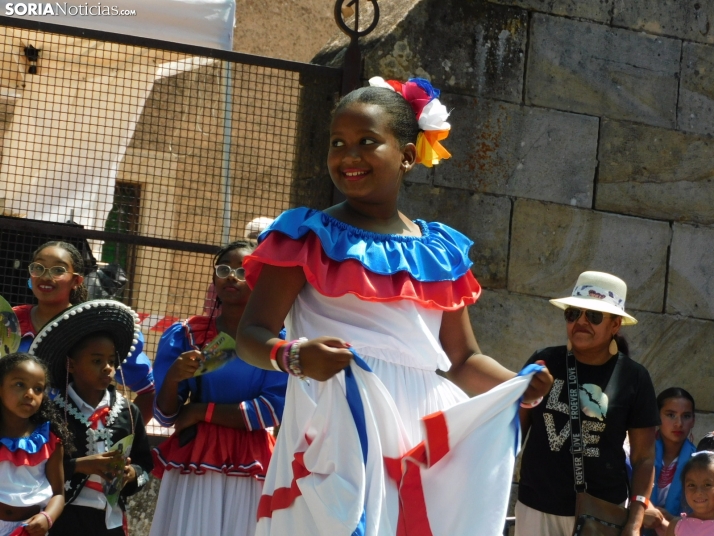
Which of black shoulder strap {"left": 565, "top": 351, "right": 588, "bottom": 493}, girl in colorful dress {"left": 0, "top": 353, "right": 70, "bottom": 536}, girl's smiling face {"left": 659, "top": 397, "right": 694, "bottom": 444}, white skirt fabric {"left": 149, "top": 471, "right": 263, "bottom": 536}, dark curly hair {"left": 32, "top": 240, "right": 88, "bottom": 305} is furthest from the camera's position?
girl's smiling face {"left": 659, "top": 397, "right": 694, "bottom": 444}

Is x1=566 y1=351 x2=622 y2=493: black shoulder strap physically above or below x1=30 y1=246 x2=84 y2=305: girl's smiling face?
below

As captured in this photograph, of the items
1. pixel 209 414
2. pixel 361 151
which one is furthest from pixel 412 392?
pixel 209 414

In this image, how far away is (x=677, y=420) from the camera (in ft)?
18.3

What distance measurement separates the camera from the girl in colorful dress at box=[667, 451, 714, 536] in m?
4.80

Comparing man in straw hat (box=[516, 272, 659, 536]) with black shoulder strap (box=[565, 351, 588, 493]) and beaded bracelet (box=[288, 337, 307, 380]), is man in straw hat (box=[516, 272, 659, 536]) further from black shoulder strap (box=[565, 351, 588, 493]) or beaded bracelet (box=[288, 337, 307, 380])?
beaded bracelet (box=[288, 337, 307, 380])

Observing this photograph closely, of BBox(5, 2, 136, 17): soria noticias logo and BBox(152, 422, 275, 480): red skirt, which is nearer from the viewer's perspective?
BBox(152, 422, 275, 480): red skirt

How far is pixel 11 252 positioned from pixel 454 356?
310cm

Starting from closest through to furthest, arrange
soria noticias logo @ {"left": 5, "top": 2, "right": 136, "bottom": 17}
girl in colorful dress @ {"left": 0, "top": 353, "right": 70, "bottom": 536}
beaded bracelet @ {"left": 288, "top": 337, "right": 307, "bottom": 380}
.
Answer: beaded bracelet @ {"left": 288, "top": 337, "right": 307, "bottom": 380}
girl in colorful dress @ {"left": 0, "top": 353, "right": 70, "bottom": 536}
soria noticias logo @ {"left": 5, "top": 2, "right": 136, "bottom": 17}

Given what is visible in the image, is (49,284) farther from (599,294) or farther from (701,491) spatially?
(701,491)

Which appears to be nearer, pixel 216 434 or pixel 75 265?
pixel 216 434

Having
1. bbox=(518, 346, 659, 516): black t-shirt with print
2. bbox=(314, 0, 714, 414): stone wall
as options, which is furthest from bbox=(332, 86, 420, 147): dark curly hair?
bbox=(314, 0, 714, 414): stone wall

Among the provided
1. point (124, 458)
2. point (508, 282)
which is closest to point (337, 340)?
point (124, 458)

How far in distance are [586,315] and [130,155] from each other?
2.95 m

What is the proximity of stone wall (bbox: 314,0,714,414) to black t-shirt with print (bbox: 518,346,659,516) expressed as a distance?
126 cm
